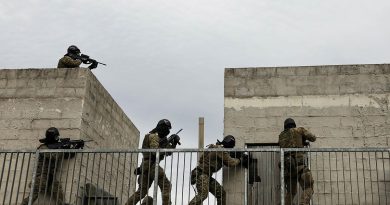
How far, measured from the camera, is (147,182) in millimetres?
8867

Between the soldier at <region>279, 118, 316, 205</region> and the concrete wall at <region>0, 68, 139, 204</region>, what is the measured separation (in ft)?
12.1

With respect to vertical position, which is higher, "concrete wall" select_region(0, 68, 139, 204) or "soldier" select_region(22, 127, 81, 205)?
"concrete wall" select_region(0, 68, 139, 204)

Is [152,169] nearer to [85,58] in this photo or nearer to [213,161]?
[213,161]

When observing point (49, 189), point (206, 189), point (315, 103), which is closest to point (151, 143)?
point (206, 189)

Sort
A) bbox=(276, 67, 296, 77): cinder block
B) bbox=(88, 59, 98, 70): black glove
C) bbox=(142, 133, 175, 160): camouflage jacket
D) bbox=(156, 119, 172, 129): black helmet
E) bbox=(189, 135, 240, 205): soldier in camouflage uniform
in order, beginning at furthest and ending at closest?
bbox=(88, 59, 98, 70): black glove → bbox=(276, 67, 296, 77): cinder block → bbox=(156, 119, 172, 129): black helmet → bbox=(142, 133, 175, 160): camouflage jacket → bbox=(189, 135, 240, 205): soldier in camouflage uniform

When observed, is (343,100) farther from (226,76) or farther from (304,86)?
(226,76)

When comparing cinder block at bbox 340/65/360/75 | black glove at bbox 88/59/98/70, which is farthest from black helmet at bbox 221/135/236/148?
black glove at bbox 88/59/98/70

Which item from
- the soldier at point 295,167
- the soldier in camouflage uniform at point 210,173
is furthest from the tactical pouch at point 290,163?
the soldier in camouflage uniform at point 210,173

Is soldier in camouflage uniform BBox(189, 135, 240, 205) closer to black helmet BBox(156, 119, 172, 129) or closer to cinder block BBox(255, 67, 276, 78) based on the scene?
black helmet BBox(156, 119, 172, 129)

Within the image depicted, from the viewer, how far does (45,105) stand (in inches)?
411

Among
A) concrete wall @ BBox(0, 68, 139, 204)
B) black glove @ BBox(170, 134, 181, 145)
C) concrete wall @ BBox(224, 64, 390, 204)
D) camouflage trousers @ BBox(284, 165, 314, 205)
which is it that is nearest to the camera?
camouflage trousers @ BBox(284, 165, 314, 205)

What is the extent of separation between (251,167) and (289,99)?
1575 millimetres

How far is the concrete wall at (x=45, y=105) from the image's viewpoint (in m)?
10.2

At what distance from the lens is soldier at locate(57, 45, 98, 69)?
10.9m
